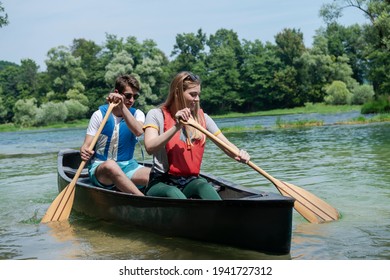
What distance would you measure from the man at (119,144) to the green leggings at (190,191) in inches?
22.8

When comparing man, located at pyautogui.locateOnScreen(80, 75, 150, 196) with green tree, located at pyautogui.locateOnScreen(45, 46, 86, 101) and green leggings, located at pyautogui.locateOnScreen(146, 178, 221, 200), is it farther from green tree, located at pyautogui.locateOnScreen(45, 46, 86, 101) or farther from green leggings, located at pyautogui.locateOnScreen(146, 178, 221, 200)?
green tree, located at pyautogui.locateOnScreen(45, 46, 86, 101)

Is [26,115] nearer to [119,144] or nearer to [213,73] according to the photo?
[213,73]

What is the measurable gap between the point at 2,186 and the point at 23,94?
119 ft

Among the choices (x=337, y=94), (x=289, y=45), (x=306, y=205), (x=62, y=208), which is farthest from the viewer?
(x=289, y=45)

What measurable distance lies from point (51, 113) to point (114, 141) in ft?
106

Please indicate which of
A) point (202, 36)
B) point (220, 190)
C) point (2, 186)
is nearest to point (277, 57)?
point (202, 36)

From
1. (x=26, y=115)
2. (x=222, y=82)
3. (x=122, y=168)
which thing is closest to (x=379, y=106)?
(x=122, y=168)

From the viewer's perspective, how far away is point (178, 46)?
48.3 m

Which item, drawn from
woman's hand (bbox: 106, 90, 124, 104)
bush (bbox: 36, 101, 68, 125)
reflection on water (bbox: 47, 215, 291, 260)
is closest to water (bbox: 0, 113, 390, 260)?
reflection on water (bbox: 47, 215, 291, 260)

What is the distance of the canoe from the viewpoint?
10.6 feet

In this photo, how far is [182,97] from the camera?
3.53 m

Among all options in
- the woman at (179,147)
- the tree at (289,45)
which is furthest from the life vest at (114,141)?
the tree at (289,45)

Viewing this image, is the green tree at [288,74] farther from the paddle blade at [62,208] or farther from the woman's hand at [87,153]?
the woman's hand at [87,153]

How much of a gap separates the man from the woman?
62 cm
